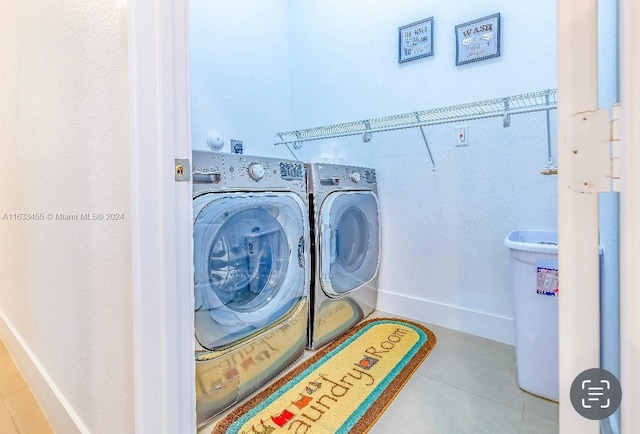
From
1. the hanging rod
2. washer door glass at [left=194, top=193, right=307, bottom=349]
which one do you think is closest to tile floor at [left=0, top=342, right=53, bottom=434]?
washer door glass at [left=194, top=193, right=307, bottom=349]

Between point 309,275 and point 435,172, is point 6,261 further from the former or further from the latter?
point 435,172

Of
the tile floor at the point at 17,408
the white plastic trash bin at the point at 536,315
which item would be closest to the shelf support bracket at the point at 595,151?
the white plastic trash bin at the point at 536,315

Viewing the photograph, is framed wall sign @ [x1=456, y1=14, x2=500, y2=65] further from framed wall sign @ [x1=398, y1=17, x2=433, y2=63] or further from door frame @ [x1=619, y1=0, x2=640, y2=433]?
door frame @ [x1=619, y1=0, x2=640, y2=433]

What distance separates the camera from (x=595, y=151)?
0.37m

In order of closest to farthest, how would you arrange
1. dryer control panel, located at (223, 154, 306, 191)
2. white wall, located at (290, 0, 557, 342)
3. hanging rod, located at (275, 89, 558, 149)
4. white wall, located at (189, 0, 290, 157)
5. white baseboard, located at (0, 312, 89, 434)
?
1. white baseboard, located at (0, 312, 89, 434)
2. dryer control panel, located at (223, 154, 306, 191)
3. hanging rod, located at (275, 89, 558, 149)
4. white wall, located at (290, 0, 557, 342)
5. white wall, located at (189, 0, 290, 157)

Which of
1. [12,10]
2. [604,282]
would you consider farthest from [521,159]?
[12,10]

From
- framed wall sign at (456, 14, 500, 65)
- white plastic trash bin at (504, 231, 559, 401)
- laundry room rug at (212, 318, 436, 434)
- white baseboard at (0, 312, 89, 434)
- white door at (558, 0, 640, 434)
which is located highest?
framed wall sign at (456, 14, 500, 65)

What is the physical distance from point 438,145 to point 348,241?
797 mm

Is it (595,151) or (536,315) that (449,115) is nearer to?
(536,315)

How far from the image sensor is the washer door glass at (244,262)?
106cm

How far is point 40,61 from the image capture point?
110 centimetres

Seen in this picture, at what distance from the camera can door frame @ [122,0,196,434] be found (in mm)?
681

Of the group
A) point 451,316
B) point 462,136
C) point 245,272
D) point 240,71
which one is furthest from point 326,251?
point 240,71

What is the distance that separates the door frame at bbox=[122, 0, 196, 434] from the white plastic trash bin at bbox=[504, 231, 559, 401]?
1.24m
